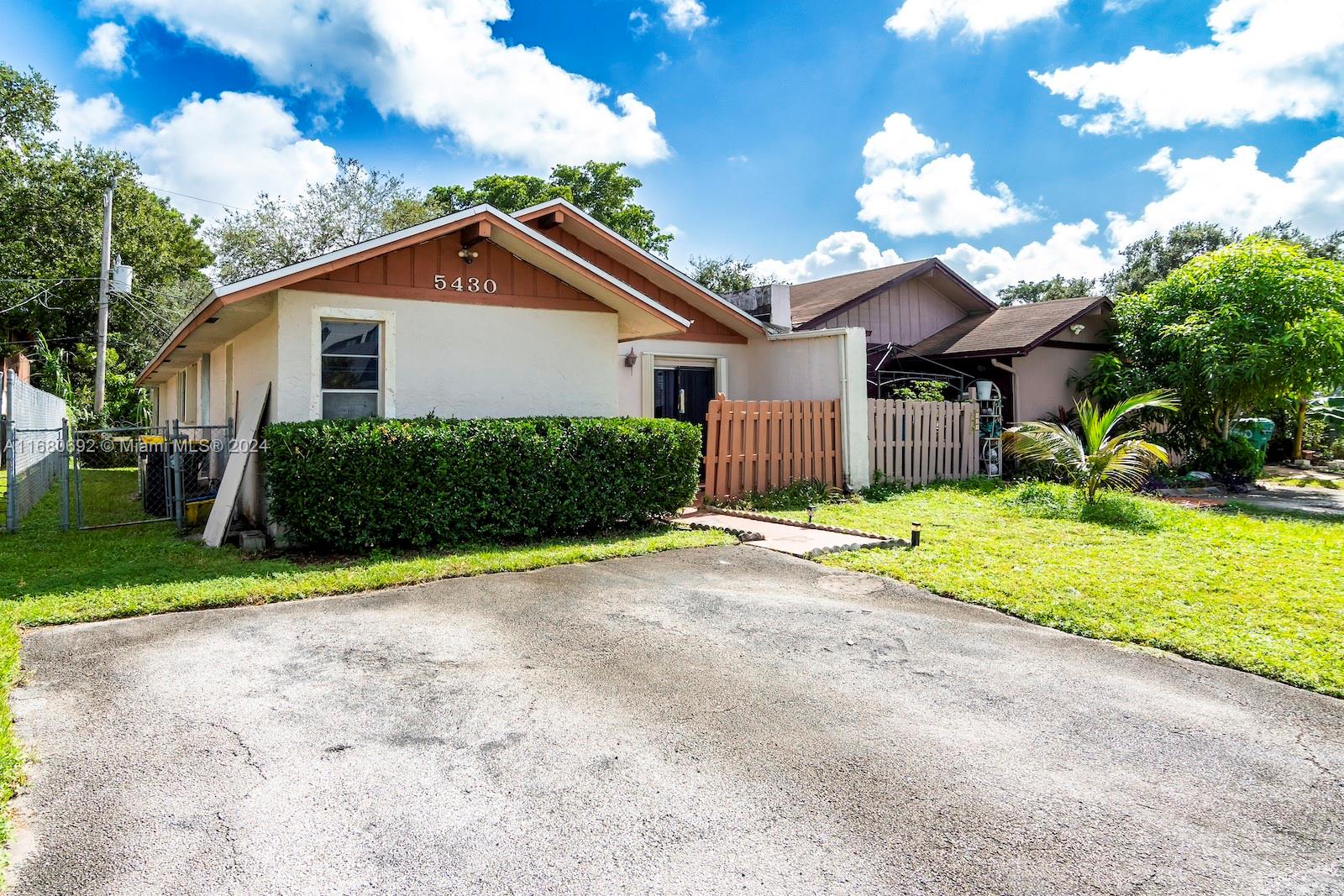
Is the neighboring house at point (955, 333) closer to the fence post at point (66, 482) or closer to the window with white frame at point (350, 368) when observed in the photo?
the window with white frame at point (350, 368)

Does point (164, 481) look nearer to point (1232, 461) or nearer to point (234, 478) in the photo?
point (234, 478)

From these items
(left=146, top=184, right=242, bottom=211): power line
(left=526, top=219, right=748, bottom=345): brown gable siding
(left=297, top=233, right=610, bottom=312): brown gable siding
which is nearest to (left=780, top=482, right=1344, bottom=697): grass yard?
(left=526, top=219, right=748, bottom=345): brown gable siding

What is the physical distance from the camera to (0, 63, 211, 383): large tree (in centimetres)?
2869

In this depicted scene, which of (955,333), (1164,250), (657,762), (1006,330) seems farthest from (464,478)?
(1164,250)

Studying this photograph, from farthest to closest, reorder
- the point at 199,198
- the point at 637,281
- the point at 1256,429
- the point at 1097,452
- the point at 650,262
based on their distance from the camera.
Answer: the point at 199,198
the point at 1256,429
the point at 637,281
the point at 650,262
the point at 1097,452

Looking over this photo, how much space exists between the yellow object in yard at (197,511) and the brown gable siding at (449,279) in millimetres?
3519

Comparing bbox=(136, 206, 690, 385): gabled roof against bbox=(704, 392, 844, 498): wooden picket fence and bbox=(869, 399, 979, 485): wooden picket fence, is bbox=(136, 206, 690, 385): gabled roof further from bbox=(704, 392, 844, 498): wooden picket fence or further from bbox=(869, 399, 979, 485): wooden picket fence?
bbox=(869, 399, 979, 485): wooden picket fence

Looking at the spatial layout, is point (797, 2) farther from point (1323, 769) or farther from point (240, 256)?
point (240, 256)

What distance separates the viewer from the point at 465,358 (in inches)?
378

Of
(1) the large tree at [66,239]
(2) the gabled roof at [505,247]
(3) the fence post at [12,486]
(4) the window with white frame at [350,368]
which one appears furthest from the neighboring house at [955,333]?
(1) the large tree at [66,239]

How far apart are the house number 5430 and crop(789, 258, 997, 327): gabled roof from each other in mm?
7830

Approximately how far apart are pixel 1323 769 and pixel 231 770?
4689 mm

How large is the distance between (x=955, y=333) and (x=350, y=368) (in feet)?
44.2

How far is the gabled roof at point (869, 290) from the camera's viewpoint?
16281 millimetres
